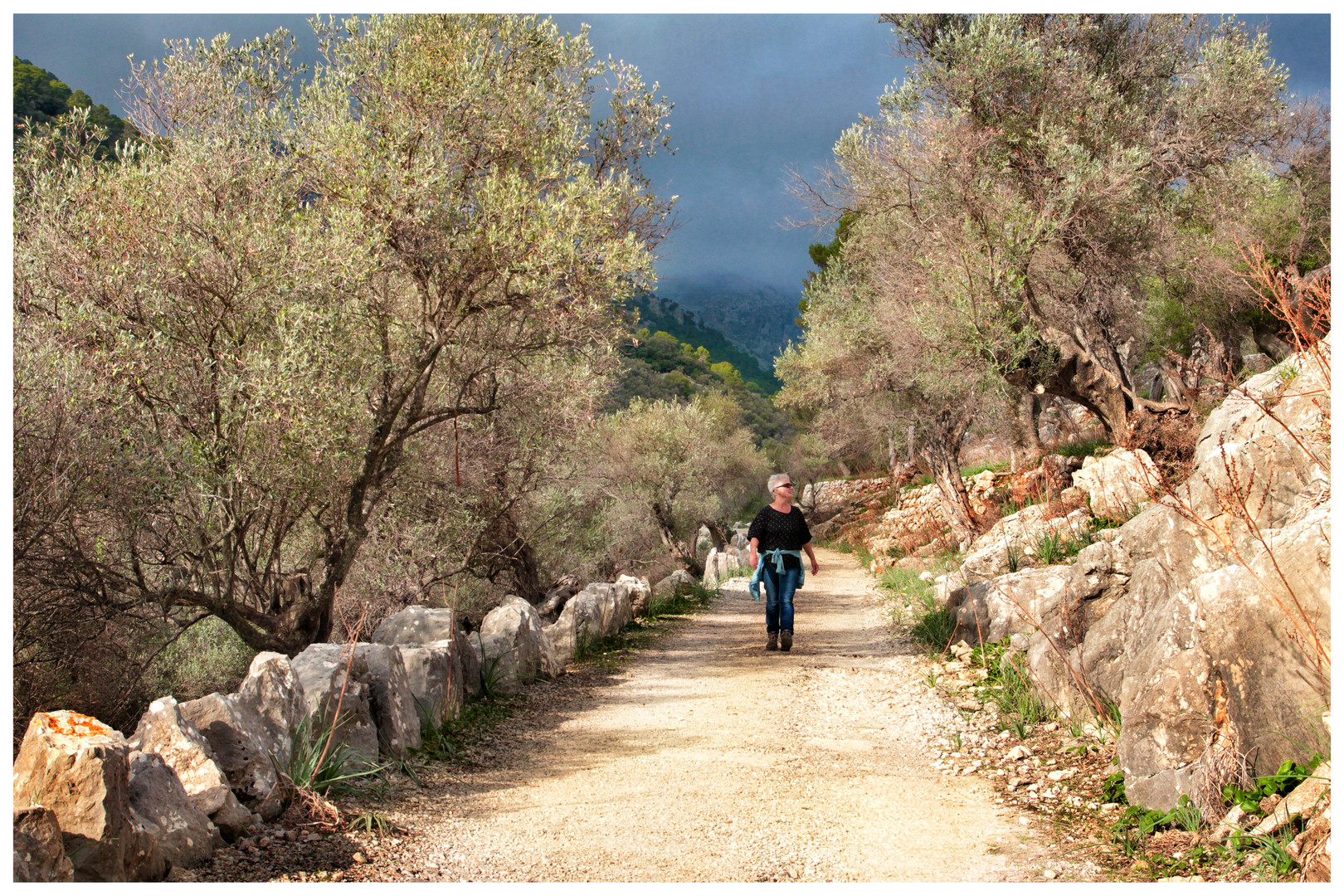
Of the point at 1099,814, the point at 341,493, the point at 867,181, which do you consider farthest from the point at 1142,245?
the point at 341,493

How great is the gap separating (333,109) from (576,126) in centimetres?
238

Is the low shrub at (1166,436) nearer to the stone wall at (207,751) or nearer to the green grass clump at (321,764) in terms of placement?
the stone wall at (207,751)

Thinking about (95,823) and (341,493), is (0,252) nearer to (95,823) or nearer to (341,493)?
(95,823)

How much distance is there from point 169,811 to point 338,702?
1.32 meters

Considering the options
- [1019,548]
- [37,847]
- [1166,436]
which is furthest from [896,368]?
[37,847]

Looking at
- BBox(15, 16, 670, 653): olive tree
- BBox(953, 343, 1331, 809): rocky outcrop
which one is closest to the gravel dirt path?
BBox(953, 343, 1331, 809): rocky outcrop

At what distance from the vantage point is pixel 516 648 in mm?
7531

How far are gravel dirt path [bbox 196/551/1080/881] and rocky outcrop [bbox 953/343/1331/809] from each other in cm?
81

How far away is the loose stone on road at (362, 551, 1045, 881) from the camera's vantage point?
3.51 metres

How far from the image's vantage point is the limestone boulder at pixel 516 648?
7.24m

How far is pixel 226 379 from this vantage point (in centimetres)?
646

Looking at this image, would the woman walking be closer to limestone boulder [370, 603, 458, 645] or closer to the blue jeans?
the blue jeans

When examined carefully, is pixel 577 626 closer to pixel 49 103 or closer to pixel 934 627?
pixel 934 627

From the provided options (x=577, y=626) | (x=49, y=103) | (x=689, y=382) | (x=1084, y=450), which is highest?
(x=689, y=382)
